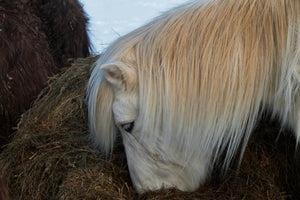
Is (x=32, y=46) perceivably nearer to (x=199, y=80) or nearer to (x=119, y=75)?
(x=119, y=75)

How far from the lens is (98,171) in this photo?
1.32 m

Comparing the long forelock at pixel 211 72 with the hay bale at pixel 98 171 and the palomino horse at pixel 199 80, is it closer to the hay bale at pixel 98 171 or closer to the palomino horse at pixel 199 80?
the palomino horse at pixel 199 80

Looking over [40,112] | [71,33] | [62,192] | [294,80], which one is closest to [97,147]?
[62,192]

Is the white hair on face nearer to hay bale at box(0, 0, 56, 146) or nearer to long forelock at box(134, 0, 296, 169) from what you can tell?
long forelock at box(134, 0, 296, 169)

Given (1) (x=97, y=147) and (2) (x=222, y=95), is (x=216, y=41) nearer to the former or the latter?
(2) (x=222, y=95)

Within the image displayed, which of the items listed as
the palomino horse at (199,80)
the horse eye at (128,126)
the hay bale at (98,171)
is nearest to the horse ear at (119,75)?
the palomino horse at (199,80)

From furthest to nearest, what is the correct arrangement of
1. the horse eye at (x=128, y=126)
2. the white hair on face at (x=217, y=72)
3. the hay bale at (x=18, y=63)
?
the hay bale at (x=18, y=63) < the horse eye at (x=128, y=126) < the white hair on face at (x=217, y=72)

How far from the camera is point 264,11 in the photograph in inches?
41.4

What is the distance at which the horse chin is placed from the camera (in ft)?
3.90

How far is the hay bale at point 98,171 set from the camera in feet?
4.00

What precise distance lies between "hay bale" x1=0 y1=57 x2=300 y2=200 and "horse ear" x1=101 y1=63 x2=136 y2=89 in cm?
39

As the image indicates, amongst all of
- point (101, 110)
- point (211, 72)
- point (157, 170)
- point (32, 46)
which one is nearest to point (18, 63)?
point (32, 46)

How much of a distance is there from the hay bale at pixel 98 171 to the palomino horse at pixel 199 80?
156mm

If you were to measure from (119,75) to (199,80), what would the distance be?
0.84ft
